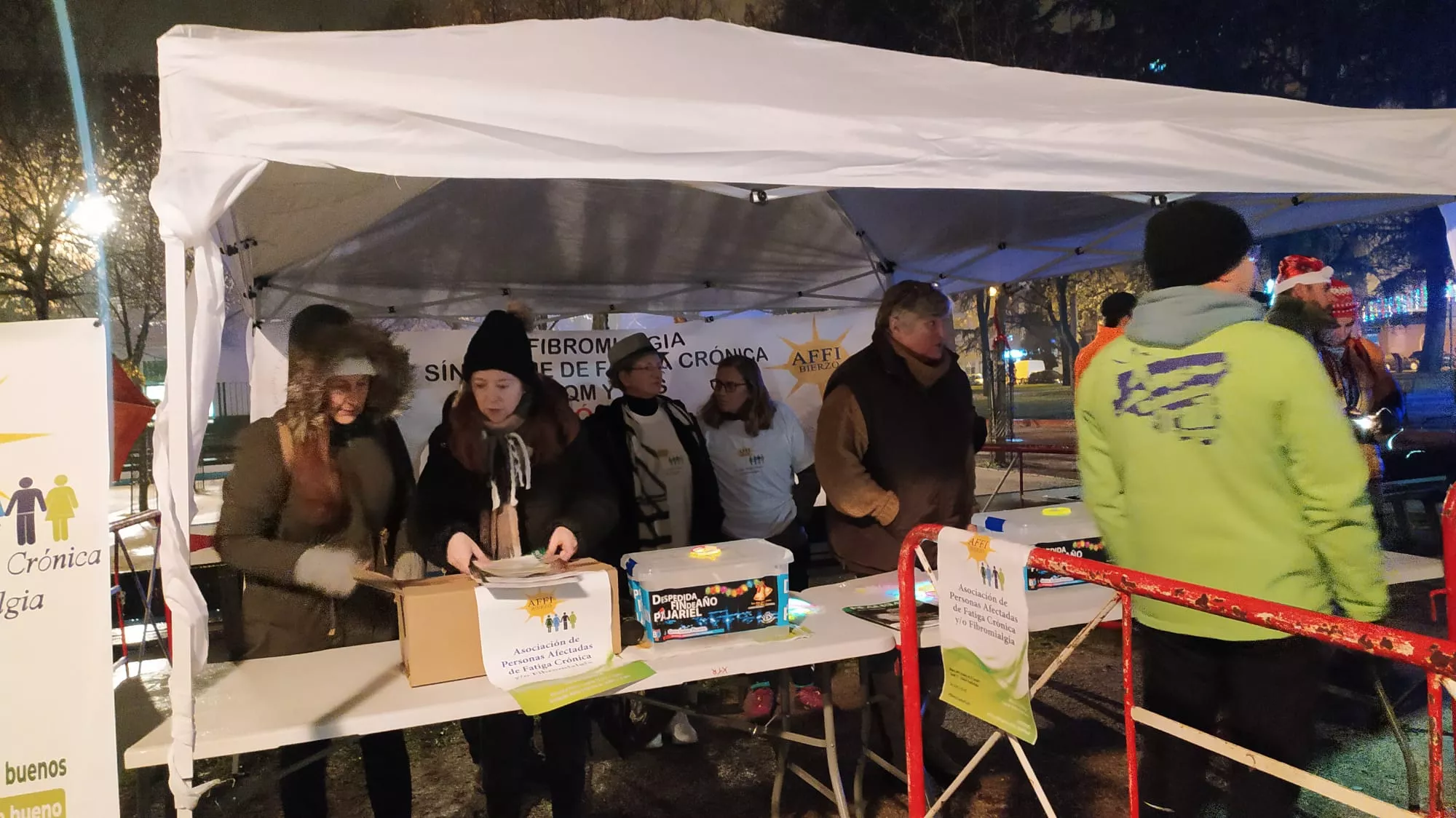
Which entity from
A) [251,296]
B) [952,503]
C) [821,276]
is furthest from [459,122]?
[821,276]

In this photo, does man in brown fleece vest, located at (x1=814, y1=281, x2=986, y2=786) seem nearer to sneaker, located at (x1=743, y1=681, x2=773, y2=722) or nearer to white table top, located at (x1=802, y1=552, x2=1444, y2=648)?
white table top, located at (x1=802, y1=552, x2=1444, y2=648)

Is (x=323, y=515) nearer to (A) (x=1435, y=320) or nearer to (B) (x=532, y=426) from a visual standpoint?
(B) (x=532, y=426)

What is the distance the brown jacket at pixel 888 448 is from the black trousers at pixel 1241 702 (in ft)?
3.62

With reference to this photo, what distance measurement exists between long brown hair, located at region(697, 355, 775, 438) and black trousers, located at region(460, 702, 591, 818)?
1.89 meters

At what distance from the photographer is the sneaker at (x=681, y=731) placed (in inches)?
142

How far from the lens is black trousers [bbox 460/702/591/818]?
7.77 feet

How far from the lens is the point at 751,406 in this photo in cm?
406

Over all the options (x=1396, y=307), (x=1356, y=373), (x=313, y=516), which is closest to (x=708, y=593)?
(x=313, y=516)

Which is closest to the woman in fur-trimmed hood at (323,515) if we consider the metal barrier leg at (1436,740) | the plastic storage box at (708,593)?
the plastic storage box at (708,593)

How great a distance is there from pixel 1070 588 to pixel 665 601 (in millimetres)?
1391

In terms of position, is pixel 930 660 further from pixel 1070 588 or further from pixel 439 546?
pixel 439 546

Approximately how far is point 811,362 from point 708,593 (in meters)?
3.26

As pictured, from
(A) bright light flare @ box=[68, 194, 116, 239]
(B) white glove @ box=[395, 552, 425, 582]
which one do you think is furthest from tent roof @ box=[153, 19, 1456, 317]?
(A) bright light flare @ box=[68, 194, 116, 239]

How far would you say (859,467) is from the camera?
116 inches
